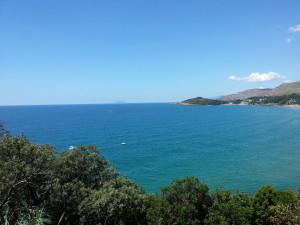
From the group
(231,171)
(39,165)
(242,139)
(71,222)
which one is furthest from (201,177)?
(242,139)

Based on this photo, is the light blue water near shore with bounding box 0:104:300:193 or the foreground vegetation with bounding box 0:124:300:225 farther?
the light blue water near shore with bounding box 0:104:300:193

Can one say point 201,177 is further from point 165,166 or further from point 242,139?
point 242,139

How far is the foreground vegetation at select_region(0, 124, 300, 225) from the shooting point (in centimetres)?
1337

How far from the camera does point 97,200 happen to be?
572 inches

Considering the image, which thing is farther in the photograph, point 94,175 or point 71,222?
point 94,175

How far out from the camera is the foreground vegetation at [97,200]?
1337 cm

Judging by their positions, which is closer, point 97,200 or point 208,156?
point 97,200

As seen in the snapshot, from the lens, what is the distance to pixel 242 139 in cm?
6969

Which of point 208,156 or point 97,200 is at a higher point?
point 97,200

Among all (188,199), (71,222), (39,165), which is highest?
(39,165)

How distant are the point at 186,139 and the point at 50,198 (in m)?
59.1

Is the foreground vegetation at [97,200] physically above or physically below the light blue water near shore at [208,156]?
above

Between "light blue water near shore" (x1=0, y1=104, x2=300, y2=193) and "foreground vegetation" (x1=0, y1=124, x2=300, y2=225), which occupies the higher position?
"foreground vegetation" (x1=0, y1=124, x2=300, y2=225)

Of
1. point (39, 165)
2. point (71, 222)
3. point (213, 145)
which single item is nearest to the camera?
point (39, 165)
